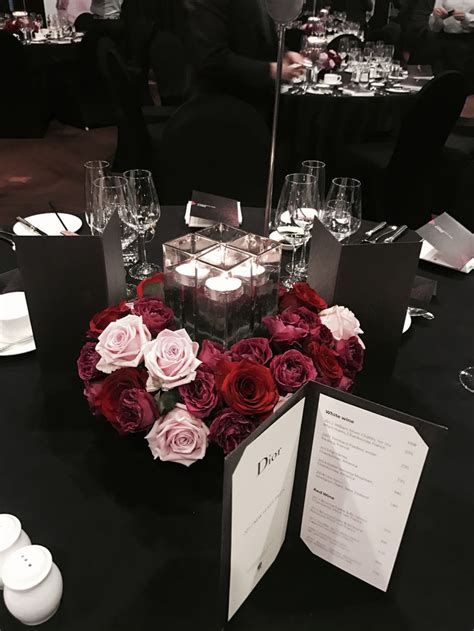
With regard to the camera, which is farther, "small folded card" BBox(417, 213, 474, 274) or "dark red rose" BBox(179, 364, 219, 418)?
"small folded card" BBox(417, 213, 474, 274)

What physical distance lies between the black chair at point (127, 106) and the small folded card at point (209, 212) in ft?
4.99

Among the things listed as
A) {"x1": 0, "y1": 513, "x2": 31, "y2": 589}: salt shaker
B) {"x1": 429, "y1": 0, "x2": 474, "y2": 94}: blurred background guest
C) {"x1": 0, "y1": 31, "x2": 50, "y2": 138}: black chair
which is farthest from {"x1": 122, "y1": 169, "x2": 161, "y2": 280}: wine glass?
{"x1": 429, "y1": 0, "x2": 474, "y2": 94}: blurred background guest

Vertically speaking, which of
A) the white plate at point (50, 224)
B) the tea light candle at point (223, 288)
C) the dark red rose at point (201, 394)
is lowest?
the white plate at point (50, 224)

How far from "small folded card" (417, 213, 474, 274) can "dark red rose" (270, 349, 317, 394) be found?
2.38ft

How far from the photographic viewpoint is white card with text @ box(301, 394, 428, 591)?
0.58 m

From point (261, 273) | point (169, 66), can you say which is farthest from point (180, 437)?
point (169, 66)

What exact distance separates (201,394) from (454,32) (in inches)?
231

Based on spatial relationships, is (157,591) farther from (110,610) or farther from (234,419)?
(234,419)

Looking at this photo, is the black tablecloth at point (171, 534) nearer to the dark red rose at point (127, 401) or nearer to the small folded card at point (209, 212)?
the dark red rose at point (127, 401)

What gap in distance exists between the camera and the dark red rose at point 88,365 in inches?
32.4

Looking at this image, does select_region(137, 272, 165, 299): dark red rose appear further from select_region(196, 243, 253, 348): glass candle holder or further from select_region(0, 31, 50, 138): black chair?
select_region(0, 31, 50, 138): black chair

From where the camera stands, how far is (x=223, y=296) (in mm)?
827

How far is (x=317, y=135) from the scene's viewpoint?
3170mm

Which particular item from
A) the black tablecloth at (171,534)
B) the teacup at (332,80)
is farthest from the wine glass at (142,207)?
the teacup at (332,80)
